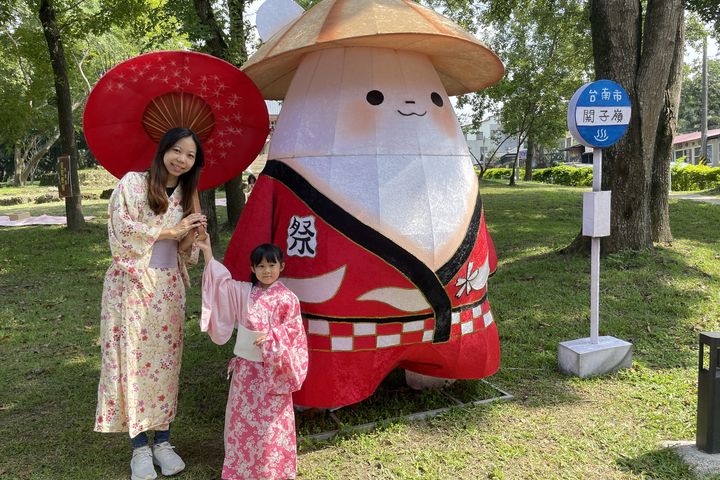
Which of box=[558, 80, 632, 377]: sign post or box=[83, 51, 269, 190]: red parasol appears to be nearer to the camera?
box=[83, 51, 269, 190]: red parasol

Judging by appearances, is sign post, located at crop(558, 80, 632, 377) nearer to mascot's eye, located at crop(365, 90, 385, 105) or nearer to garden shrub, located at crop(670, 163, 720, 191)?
mascot's eye, located at crop(365, 90, 385, 105)

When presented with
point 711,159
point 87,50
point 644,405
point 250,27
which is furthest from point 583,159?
point 644,405

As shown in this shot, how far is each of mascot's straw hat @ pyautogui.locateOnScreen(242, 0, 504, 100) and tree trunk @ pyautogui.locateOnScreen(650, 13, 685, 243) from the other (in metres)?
5.63

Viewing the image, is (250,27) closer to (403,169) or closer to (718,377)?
(403,169)

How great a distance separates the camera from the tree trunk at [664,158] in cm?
829

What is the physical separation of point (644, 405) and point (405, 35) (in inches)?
108

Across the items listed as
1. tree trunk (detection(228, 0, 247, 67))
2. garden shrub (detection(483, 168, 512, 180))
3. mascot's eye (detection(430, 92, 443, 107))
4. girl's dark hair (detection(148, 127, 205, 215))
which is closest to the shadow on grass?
mascot's eye (detection(430, 92, 443, 107))

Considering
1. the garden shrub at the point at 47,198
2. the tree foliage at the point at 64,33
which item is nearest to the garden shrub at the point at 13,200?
the garden shrub at the point at 47,198

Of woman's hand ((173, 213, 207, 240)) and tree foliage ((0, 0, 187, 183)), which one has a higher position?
tree foliage ((0, 0, 187, 183))

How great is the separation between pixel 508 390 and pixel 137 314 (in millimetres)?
2539

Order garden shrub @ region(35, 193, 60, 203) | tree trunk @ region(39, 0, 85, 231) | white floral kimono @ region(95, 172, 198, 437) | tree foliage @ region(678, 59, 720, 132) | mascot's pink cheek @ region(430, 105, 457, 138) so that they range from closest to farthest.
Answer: white floral kimono @ region(95, 172, 198, 437) → mascot's pink cheek @ region(430, 105, 457, 138) → tree trunk @ region(39, 0, 85, 231) → garden shrub @ region(35, 193, 60, 203) → tree foliage @ region(678, 59, 720, 132)

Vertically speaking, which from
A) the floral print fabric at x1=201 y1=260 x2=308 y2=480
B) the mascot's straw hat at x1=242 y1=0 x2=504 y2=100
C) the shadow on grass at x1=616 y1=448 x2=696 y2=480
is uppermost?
the mascot's straw hat at x1=242 y1=0 x2=504 y2=100

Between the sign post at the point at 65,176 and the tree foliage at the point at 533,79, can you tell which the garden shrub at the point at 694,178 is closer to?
the tree foliage at the point at 533,79

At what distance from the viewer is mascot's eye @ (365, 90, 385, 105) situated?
333 cm
